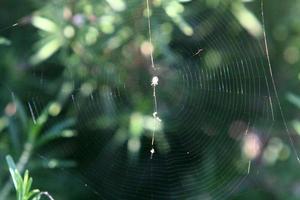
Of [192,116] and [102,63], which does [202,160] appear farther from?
[102,63]

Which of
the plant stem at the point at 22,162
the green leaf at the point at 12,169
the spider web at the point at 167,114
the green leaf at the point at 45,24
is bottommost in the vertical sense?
the green leaf at the point at 12,169

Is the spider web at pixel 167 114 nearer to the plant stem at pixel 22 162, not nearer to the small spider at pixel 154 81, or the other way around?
the small spider at pixel 154 81

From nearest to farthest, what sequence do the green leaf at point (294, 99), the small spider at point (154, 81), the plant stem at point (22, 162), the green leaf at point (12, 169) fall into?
the green leaf at point (12, 169) < the plant stem at point (22, 162) < the green leaf at point (294, 99) < the small spider at point (154, 81)

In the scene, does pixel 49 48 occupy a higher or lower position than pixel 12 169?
higher

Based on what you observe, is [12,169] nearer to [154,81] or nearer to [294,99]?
[154,81]

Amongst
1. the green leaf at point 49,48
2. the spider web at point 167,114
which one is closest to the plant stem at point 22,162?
the spider web at point 167,114

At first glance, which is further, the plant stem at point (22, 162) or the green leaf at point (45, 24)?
the green leaf at point (45, 24)

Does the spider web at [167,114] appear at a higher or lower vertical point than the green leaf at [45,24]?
lower

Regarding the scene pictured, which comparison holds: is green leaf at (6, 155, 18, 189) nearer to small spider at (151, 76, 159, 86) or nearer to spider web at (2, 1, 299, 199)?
spider web at (2, 1, 299, 199)

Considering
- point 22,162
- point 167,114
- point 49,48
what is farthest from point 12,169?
point 167,114
